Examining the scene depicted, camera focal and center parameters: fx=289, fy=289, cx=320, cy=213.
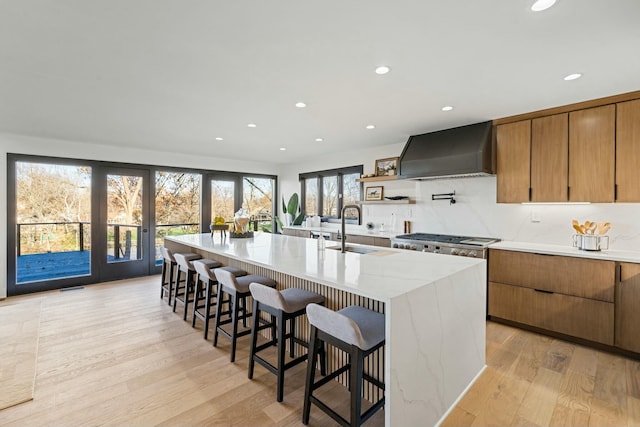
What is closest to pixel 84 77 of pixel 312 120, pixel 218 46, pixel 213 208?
pixel 218 46

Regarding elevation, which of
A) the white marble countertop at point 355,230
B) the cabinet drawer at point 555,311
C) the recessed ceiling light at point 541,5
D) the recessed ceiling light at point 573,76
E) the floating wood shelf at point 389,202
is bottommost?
the cabinet drawer at point 555,311

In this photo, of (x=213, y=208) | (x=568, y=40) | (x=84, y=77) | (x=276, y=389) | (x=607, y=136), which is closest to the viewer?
(x=568, y=40)

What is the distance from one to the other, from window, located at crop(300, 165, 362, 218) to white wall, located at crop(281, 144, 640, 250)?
0.33 m

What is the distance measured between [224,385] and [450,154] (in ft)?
11.3

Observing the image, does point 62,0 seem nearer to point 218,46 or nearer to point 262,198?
point 218,46

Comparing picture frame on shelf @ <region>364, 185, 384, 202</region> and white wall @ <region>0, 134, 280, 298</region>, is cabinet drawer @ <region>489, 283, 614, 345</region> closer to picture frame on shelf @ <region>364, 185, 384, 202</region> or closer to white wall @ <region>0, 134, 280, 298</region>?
picture frame on shelf @ <region>364, 185, 384, 202</region>

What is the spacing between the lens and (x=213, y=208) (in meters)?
6.18

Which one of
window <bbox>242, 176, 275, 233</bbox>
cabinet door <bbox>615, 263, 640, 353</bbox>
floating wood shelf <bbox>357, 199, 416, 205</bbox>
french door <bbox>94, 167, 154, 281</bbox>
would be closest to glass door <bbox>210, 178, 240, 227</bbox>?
window <bbox>242, 176, 275, 233</bbox>

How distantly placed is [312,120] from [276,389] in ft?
9.42

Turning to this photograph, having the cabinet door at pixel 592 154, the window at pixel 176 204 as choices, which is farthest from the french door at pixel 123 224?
the cabinet door at pixel 592 154

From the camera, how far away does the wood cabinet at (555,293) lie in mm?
2611

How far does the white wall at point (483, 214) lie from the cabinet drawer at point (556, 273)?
1.94 ft

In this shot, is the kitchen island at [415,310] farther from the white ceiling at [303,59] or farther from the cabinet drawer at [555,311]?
the white ceiling at [303,59]

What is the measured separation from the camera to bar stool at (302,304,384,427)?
1.44 m
